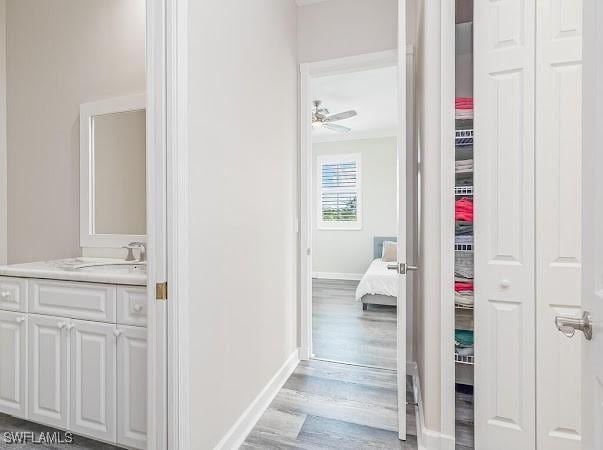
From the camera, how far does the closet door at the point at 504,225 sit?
62.9 inches

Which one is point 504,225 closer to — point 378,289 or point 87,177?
point 87,177

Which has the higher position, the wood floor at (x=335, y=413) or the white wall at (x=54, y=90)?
the white wall at (x=54, y=90)

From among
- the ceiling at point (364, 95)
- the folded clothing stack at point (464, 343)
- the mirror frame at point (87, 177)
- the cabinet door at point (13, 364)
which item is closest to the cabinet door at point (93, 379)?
the cabinet door at point (13, 364)

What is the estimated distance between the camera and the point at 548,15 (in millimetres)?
1565

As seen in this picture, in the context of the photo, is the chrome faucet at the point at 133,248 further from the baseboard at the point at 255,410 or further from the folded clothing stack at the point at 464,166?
the folded clothing stack at the point at 464,166

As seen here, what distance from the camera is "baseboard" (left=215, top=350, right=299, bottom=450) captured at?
1737 millimetres

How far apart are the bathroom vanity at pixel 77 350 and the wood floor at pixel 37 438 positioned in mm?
132

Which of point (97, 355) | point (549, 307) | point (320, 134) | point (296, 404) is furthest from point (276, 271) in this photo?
point (320, 134)

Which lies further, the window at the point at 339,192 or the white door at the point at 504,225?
the window at the point at 339,192

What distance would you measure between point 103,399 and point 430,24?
7.96 feet

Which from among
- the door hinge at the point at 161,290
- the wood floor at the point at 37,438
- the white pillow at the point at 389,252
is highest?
the door hinge at the point at 161,290

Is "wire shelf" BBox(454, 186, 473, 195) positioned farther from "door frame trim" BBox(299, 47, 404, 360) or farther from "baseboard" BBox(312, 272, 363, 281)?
"baseboard" BBox(312, 272, 363, 281)

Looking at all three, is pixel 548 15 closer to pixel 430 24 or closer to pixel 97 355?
pixel 430 24

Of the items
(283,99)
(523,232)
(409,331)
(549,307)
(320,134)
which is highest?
(320,134)
